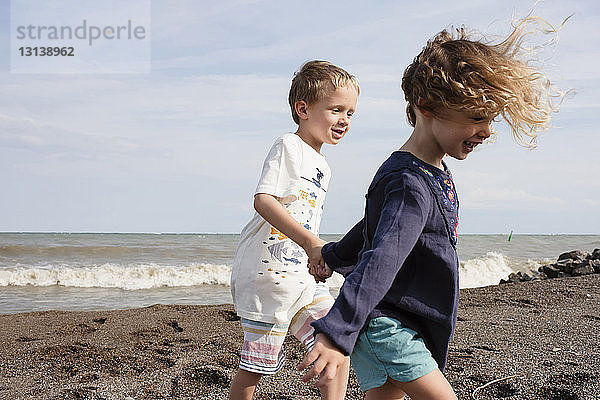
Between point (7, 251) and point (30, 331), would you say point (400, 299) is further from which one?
point (7, 251)

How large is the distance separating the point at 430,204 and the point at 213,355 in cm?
323

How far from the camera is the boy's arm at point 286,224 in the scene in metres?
2.38

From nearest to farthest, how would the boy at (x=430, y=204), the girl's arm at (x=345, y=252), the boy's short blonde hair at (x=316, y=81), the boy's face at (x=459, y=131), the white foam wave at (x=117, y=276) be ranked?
the boy at (x=430, y=204) < the boy's face at (x=459, y=131) < the girl's arm at (x=345, y=252) < the boy's short blonde hair at (x=316, y=81) < the white foam wave at (x=117, y=276)

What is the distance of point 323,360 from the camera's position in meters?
1.48

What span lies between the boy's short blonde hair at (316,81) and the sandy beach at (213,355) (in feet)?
6.04

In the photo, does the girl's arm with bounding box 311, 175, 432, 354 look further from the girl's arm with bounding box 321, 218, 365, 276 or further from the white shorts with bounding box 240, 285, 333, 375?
the white shorts with bounding box 240, 285, 333, 375

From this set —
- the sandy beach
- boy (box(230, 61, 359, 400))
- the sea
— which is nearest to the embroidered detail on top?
boy (box(230, 61, 359, 400))

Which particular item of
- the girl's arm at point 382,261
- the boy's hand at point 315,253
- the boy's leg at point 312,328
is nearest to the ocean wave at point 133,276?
the boy's leg at point 312,328

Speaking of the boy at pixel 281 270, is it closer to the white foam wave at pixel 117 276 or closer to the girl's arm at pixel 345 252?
the girl's arm at pixel 345 252

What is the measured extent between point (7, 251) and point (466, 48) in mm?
17438

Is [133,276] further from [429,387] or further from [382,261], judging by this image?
[382,261]

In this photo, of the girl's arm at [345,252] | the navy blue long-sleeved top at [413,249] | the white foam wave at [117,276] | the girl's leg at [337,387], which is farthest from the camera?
the white foam wave at [117,276]

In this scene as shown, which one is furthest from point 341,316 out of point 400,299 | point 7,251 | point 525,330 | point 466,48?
point 7,251

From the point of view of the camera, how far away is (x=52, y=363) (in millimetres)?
4770
